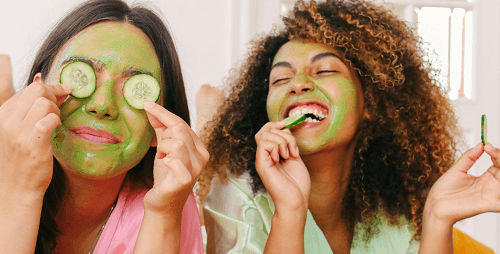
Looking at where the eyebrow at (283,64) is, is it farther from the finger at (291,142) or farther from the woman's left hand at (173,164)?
the woman's left hand at (173,164)

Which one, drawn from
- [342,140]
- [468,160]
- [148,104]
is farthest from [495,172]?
[148,104]

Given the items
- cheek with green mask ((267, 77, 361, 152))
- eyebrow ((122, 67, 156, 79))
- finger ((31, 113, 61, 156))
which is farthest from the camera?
cheek with green mask ((267, 77, 361, 152))

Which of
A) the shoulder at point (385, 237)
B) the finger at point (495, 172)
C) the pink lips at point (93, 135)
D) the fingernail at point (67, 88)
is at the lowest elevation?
the shoulder at point (385, 237)

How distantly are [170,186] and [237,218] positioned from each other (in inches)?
24.0

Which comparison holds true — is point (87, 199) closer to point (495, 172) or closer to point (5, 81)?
point (5, 81)

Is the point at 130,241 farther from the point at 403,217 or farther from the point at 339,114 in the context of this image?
the point at 403,217

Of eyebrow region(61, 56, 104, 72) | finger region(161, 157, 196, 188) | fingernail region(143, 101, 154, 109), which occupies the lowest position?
finger region(161, 157, 196, 188)

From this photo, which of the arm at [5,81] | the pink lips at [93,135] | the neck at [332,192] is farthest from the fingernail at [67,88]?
the arm at [5,81]

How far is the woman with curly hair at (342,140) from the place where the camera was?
62.4 inches

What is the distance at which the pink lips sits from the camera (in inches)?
47.7

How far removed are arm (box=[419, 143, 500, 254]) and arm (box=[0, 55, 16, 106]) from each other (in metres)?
1.98

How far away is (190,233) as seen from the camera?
4.64 ft

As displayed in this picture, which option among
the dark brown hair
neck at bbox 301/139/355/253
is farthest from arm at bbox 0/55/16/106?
neck at bbox 301/139/355/253

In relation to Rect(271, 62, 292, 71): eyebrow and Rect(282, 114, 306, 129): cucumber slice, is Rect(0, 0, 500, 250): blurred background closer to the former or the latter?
Rect(271, 62, 292, 71): eyebrow
